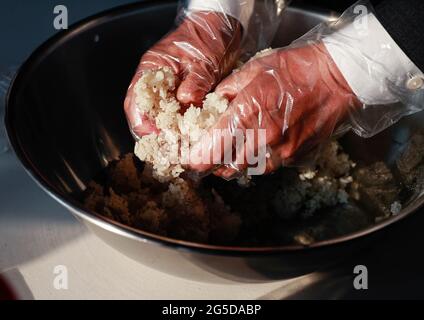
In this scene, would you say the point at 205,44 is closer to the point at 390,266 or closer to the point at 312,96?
the point at 312,96

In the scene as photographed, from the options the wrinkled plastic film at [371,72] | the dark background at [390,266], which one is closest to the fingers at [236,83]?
the wrinkled plastic film at [371,72]

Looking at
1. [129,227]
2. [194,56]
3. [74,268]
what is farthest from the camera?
[194,56]

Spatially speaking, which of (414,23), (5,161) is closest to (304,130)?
(414,23)

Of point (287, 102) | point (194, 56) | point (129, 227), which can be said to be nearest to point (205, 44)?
point (194, 56)

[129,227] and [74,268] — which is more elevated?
[129,227]

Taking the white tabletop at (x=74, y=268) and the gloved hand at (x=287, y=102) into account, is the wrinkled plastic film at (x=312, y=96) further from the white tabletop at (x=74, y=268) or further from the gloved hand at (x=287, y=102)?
the white tabletop at (x=74, y=268)

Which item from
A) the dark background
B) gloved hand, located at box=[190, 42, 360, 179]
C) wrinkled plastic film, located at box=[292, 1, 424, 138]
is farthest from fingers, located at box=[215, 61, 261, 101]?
the dark background

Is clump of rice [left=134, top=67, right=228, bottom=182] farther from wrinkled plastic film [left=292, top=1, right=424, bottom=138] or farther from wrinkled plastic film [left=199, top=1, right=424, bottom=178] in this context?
wrinkled plastic film [left=292, top=1, right=424, bottom=138]
